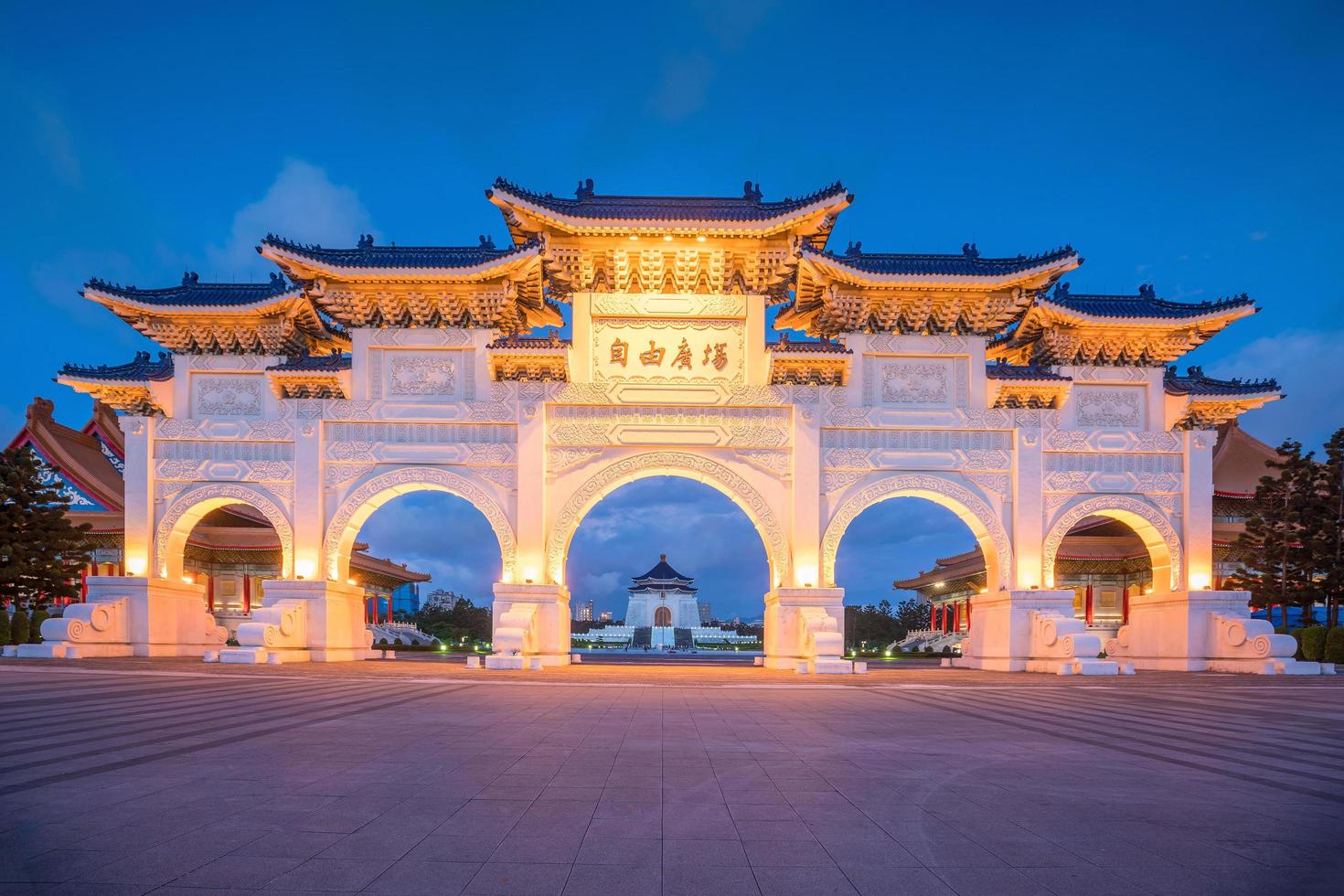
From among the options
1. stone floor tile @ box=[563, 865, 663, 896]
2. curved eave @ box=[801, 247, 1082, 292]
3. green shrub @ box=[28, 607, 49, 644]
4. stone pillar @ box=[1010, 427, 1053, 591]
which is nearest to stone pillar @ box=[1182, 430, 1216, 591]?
stone pillar @ box=[1010, 427, 1053, 591]

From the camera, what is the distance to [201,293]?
20047mm

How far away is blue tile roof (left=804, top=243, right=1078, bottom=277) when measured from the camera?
18703 mm

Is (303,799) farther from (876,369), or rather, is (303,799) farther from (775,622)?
(876,369)

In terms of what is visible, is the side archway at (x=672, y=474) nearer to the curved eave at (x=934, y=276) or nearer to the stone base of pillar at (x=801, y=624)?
the stone base of pillar at (x=801, y=624)

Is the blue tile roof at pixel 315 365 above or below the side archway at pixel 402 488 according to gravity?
above

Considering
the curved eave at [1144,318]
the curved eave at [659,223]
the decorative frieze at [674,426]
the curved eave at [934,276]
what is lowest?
the decorative frieze at [674,426]

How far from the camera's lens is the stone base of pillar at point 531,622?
17.5 meters

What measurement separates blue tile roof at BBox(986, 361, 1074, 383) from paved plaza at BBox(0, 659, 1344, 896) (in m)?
10.2

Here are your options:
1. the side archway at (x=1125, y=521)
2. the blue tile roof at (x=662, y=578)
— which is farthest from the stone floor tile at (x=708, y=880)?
the blue tile roof at (x=662, y=578)

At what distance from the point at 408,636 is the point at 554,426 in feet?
63.4

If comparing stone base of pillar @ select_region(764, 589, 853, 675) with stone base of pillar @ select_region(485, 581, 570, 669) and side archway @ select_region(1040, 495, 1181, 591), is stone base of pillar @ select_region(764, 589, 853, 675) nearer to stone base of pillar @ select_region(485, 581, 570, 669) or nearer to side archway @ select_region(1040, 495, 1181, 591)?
stone base of pillar @ select_region(485, 581, 570, 669)

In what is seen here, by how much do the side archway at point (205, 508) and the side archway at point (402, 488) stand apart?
0.95 m

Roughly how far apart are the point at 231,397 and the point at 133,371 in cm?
243

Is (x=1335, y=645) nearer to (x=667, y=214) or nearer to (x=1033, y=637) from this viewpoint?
(x=1033, y=637)
